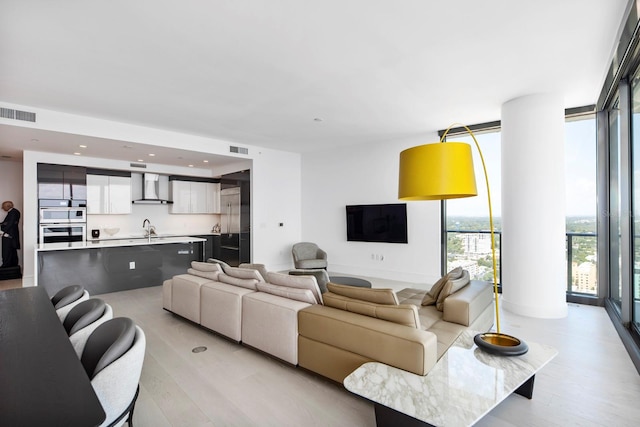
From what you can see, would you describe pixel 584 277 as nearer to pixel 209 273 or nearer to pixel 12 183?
pixel 209 273

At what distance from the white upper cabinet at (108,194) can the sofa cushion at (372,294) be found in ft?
21.4

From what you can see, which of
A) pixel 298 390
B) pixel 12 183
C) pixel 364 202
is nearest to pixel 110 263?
pixel 12 183

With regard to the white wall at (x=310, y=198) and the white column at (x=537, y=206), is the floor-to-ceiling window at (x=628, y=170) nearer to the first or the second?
the white column at (x=537, y=206)

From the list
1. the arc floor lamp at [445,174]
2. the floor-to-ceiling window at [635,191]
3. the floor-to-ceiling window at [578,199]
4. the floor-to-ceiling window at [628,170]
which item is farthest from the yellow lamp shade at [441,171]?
the floor-to-ceiling window at [578,199]

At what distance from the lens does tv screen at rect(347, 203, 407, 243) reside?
641 centimetres

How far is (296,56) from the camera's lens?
3.14m

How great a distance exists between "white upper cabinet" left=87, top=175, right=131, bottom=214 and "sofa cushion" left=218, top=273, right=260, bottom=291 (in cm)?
486

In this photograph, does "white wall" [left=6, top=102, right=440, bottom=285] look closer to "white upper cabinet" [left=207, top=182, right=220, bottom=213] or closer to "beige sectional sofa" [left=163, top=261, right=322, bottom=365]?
"white upper cabinet" [left=207, top=182, right=220, bottom=213]

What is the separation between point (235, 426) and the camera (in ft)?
6.78

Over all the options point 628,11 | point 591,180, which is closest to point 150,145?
point 628,11

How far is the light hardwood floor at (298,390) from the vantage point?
214cm

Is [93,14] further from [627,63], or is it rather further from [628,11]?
[627,63]

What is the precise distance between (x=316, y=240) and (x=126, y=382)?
261 inches

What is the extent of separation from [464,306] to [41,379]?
290 cm
